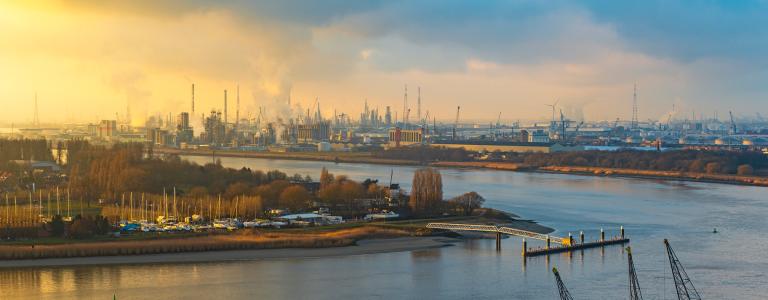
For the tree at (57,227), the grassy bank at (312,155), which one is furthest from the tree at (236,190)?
the grassy bank at (312,155)

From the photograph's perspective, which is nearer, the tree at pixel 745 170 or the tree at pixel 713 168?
the tree at pixel 745 170

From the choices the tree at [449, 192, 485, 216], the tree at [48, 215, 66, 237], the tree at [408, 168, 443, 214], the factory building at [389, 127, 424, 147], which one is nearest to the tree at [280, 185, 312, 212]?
the tree at [408, 168, 443, 214]

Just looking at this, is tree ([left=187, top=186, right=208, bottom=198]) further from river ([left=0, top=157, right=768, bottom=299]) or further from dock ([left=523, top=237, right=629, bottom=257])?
dock ([left=523, top=237, right=629, bottom=257])

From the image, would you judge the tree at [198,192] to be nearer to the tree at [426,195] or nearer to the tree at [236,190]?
the tree at [236,190]

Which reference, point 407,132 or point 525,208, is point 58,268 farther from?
point 407,132

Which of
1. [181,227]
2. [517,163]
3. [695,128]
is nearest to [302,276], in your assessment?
[181,227]

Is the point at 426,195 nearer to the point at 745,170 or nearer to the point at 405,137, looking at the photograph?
the point at 745,170
